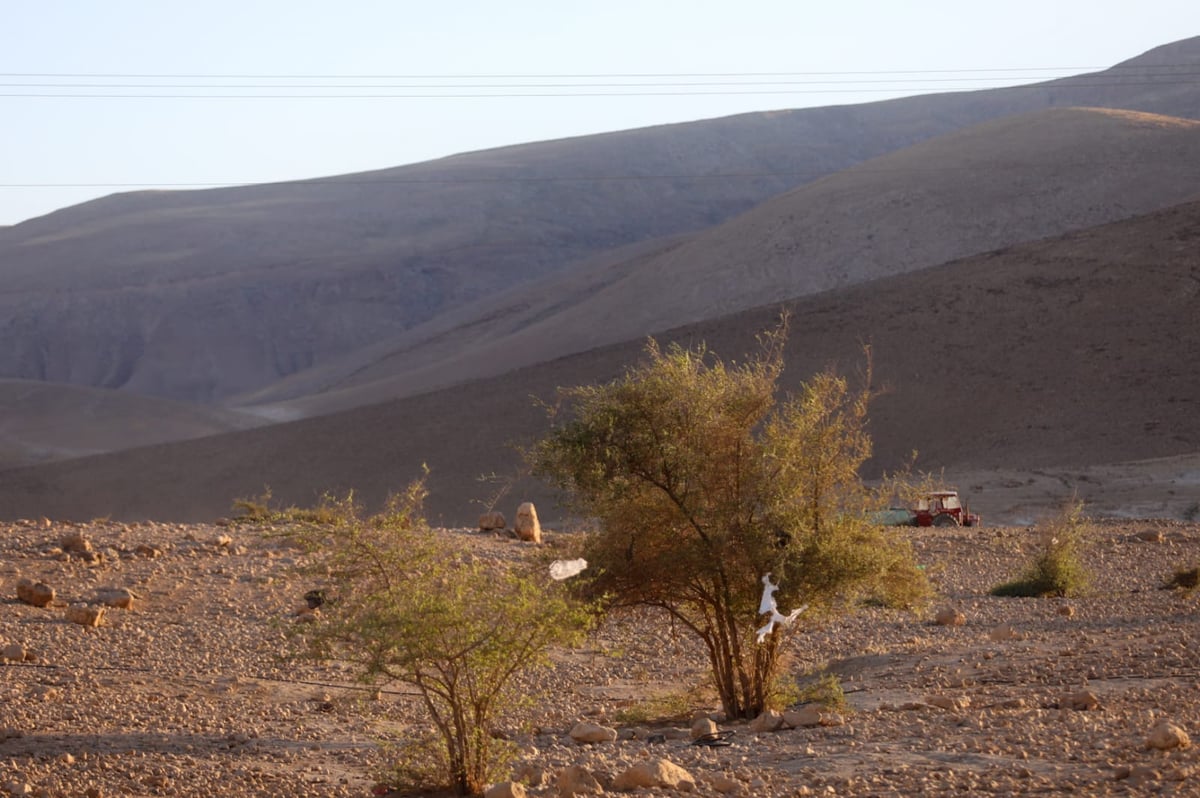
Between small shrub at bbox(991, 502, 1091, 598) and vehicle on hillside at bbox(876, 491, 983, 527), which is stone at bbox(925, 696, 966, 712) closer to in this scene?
small shrub at bbox(991, 502, 1091, 598)

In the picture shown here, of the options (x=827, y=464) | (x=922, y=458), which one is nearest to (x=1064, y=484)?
(x=922, y=458)

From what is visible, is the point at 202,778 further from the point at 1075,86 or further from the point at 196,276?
the point at 1075,86

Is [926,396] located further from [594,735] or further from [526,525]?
[594,735]

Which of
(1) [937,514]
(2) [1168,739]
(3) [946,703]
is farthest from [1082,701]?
(1) [937,514]

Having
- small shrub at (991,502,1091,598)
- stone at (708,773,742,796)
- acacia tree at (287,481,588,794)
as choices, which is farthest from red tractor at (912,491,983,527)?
stone at (708,773,742,796)

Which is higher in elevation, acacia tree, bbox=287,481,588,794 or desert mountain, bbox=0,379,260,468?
acacia tree, bbox=287,481,588,794

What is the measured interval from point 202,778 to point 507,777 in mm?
2179

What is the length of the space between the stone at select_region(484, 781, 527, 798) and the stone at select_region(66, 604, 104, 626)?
840cm

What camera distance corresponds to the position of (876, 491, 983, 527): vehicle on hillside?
29.2 metres

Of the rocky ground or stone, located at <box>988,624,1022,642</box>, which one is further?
stone, located at <box>988,624,1022,642</box>

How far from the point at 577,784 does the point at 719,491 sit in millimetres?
3811

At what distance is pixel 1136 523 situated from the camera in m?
29.4

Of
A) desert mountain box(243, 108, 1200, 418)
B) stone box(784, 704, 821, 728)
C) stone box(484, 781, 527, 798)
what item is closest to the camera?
stone box(484, 781, 527, 798)

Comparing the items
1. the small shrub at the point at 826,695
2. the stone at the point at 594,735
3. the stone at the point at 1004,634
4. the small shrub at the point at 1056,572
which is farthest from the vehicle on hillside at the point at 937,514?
the stone at the point at 594,735
